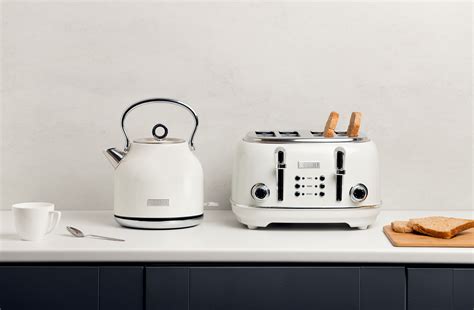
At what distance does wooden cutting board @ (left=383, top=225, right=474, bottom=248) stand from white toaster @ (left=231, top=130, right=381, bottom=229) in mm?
139

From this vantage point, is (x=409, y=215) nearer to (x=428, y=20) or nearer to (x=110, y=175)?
(x=428, y=20)

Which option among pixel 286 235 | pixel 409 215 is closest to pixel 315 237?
pixel 286 235

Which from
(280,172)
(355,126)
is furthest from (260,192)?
(355,126)

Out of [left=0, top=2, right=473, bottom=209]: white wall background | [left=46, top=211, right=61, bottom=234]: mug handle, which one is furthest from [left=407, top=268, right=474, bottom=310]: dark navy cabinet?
[left=46, top=211, right=61, bottom=234]: mug handle

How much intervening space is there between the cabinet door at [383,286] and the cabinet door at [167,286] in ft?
1.40

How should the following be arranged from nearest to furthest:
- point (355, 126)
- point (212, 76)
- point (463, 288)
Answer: point (463, 288) → point (355, 126) → point (212, 76)

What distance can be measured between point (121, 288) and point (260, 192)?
45 centimetres

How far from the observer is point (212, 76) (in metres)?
2.32

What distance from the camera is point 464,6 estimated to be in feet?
7.62

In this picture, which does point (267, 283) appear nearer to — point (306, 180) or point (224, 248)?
point (224, 248)

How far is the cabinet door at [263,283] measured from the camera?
70.0 inches

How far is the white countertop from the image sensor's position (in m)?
1.77

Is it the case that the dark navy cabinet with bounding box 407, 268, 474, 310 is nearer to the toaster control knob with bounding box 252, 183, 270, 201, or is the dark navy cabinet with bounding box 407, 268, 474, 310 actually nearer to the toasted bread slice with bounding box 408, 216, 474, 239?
the toasted bread slice with bounding box 408, 216, 474, 239

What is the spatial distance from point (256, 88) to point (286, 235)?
56 centimetres
